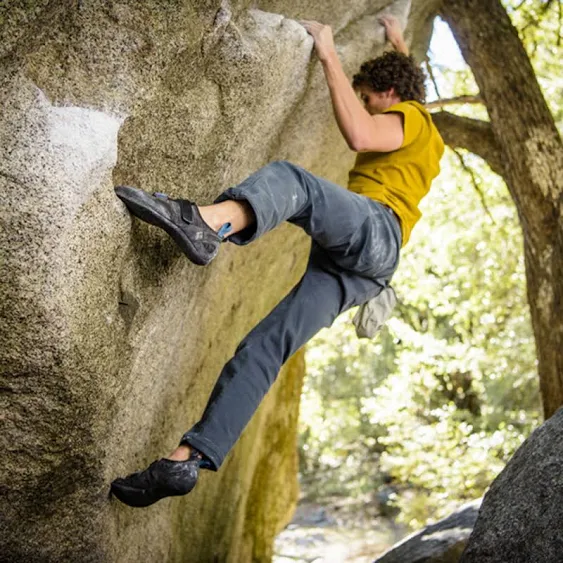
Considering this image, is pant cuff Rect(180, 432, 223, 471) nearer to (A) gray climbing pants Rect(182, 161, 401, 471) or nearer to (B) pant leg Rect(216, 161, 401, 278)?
(A) gray climbing pants Rect(182, 161, 401, 471)

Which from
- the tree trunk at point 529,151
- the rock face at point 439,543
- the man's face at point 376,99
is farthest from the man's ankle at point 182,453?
the tree trunk at point 529,151

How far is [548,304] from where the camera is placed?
272 inches

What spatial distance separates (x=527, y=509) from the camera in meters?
3.56

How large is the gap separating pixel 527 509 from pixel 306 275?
1.56m

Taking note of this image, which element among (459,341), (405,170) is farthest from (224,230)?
(459,341)

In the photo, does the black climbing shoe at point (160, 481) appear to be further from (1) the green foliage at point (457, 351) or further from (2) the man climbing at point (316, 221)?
(1) the green foliage at point (457, 351)

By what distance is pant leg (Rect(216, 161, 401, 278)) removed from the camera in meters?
3.45

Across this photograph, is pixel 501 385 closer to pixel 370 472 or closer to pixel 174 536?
Answer: pixel 370 472

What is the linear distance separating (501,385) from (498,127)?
8.35 meters

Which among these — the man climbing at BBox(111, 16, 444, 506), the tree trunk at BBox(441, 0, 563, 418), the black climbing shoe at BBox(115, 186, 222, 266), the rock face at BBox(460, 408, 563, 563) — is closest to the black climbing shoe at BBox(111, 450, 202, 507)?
the man climbing at BBox(111, 16, 444, 506)

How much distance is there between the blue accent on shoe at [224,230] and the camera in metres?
3.30

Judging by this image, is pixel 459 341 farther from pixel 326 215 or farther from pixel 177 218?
pixel 177 218

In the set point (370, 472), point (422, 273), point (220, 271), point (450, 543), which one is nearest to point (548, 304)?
point (450, 543)

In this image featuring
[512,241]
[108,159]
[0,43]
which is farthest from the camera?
[512,241]
